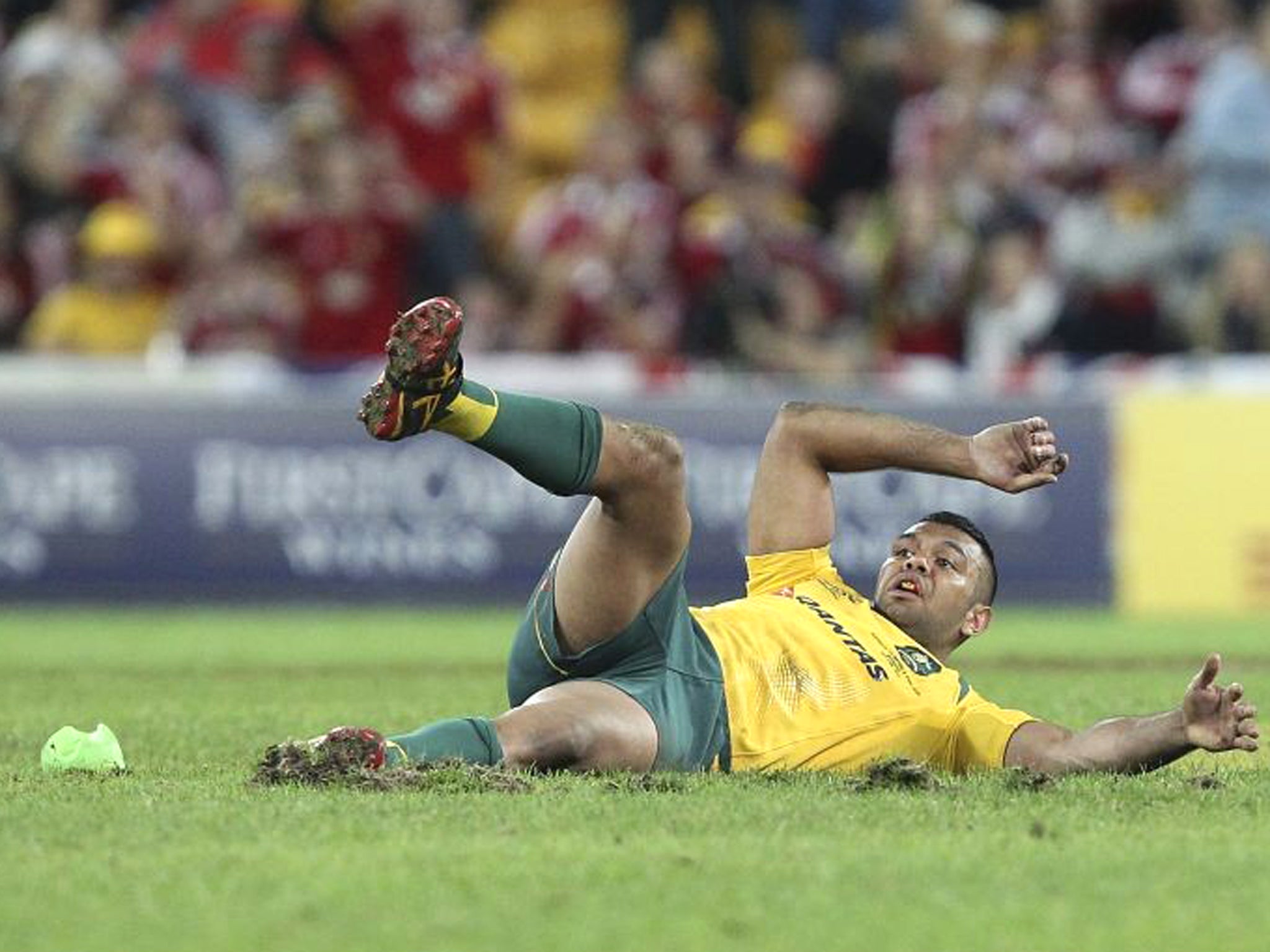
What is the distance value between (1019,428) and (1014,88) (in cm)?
1116

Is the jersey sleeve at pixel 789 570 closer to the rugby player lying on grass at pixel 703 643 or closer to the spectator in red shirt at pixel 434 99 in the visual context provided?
the rugby player lying on grass at pixel 703 643

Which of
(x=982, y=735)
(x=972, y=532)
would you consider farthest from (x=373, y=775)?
(x=972, y=532)

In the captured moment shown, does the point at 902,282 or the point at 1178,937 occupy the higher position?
the point at 902,282

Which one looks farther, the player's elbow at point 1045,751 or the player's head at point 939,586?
the player's head at point 939,586

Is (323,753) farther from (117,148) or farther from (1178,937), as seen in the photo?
(117,148)

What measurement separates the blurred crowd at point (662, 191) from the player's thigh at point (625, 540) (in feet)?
28.7

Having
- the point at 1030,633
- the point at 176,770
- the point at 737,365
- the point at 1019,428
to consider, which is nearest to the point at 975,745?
the point at 1019,428

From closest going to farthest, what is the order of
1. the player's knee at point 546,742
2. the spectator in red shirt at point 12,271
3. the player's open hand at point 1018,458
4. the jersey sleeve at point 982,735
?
the player's knee at point 546,742
the jersey sleeve at point 982,735
the player's open hand at point 1018,458
the spectator in red shirt at point 12,271

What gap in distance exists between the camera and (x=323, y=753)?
6.07m

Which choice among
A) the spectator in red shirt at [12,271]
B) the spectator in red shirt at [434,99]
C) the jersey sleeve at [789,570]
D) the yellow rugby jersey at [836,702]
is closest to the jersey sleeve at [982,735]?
the yellow rugby jersey at [836,702]

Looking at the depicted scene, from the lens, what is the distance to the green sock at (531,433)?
20.2 feet

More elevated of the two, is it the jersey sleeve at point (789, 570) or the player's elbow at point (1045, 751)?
the jersey sleeve at point (789, 570)

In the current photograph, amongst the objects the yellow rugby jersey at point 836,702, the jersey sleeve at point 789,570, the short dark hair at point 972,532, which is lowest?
the yellow rugby jersey at point 836,702

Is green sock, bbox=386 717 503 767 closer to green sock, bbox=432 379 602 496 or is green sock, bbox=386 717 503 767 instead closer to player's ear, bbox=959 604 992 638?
green sock, bbox=432 379 602 496
